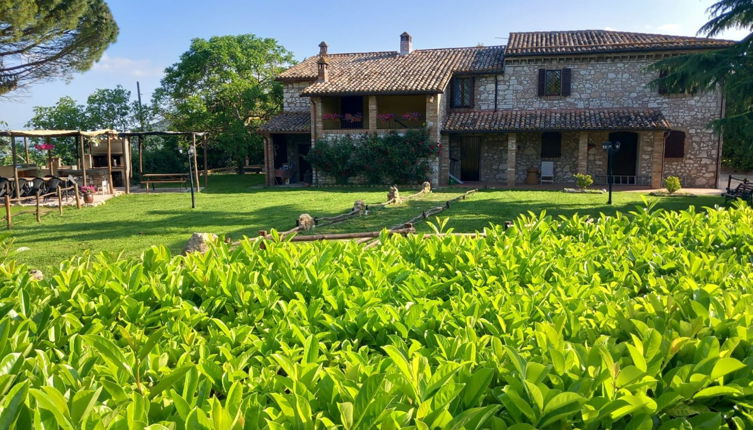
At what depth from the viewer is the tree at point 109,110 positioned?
36656 mm

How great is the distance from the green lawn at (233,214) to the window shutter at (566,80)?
615 cm

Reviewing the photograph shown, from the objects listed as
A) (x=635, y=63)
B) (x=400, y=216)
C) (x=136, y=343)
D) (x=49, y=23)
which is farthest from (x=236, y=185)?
(x=136, y=343)

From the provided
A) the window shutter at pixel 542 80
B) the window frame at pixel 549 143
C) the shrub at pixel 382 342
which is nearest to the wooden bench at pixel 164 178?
the window frame at pixel 549 143

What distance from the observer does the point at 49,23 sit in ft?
57.9

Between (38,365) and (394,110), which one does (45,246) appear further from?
(394,110)

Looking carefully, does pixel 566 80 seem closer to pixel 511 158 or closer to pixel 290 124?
pixel 511 158

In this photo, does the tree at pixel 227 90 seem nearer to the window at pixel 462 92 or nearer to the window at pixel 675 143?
the window at pixel 462 92

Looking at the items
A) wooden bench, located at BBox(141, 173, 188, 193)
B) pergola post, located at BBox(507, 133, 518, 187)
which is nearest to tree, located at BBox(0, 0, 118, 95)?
wooden bench, located at BBox(141, 173, 188, 193)

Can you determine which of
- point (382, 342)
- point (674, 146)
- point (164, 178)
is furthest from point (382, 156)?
point (382, 342)

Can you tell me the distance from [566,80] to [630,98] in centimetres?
278

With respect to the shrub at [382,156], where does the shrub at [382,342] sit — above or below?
below

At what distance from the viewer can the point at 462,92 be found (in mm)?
24344

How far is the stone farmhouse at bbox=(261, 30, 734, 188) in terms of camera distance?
21.4 m

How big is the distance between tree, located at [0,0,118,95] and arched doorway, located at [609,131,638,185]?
70.9ft
